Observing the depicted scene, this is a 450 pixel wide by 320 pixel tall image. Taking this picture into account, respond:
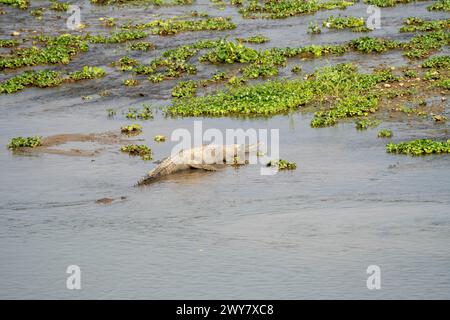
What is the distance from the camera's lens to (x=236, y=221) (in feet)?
49.3

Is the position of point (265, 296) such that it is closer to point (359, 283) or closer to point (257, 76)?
point (359, 283)

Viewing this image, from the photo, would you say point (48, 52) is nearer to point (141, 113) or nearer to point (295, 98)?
point (141, 113)

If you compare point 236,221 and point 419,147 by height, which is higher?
point 419,147

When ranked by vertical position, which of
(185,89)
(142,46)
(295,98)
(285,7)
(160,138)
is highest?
(285,7)

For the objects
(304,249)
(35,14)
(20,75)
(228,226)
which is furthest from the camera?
(35,14)

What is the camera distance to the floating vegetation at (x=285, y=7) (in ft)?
93.9

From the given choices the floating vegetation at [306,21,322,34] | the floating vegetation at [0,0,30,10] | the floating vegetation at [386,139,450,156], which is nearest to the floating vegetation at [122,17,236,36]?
the floating vegetation at [306,21,322,34]

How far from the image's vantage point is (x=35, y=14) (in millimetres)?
30844

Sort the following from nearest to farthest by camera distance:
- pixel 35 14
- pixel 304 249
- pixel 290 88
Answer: pixel 304 249
pixel 290 88
pixel 35 14

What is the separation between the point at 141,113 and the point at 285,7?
31.1ft

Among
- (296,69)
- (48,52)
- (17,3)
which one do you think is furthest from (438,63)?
(17,3)

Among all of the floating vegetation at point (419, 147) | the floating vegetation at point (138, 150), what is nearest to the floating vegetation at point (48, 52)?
the floating vegetation at point (138, 150)
